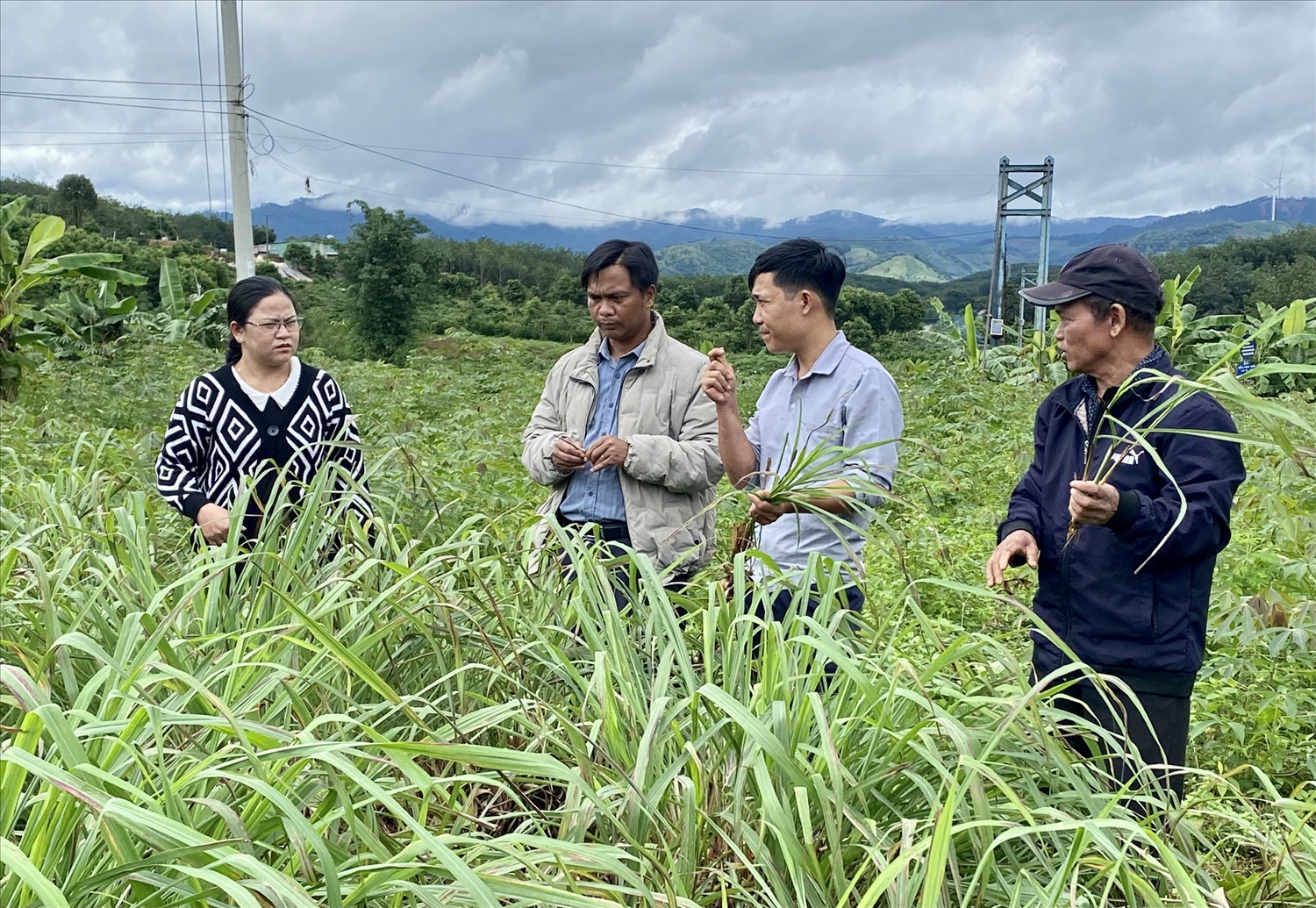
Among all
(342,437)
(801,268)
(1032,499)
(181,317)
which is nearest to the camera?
(1032,499)

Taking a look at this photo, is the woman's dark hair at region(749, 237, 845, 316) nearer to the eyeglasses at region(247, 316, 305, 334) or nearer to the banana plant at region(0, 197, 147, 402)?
the eyeglasses at region(247, 316, 305, 334)

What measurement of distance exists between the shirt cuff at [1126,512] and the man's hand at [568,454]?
1.42 m

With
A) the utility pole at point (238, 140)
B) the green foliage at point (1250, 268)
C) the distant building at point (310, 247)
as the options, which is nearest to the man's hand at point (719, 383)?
the utility pole at point (238, 140)

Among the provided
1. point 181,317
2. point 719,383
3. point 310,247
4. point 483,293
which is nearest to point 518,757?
point 719,383

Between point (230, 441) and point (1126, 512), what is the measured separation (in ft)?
7.69

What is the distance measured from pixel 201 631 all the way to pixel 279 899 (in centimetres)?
94

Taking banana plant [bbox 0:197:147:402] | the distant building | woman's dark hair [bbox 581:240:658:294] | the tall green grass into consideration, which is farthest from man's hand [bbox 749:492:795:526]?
the distant building

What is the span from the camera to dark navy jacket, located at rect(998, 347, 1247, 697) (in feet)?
6.96

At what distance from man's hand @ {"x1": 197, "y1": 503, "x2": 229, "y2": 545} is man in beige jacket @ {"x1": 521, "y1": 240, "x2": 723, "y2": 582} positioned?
82 cm

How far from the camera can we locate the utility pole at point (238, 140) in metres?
12.2

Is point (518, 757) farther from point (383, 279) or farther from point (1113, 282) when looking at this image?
point (383, 279)

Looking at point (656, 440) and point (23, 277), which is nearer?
point (656, 440)

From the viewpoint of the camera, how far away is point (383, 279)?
A: 22.7m

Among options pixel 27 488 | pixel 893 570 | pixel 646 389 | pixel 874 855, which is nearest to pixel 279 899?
pixel 874 855
